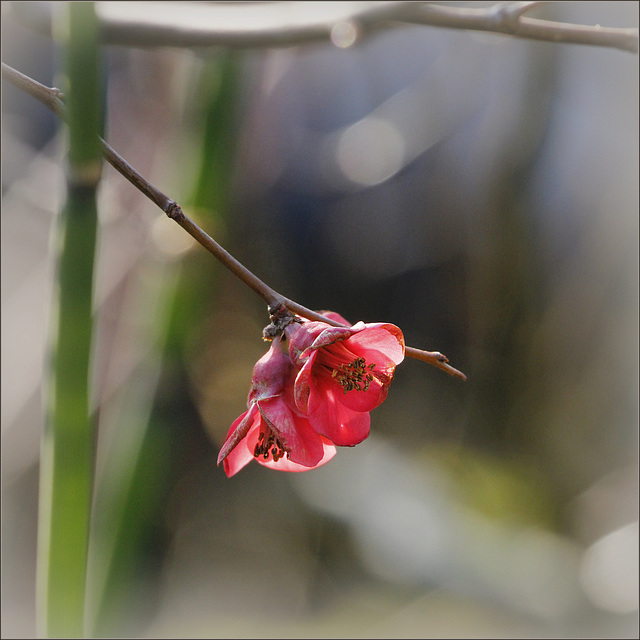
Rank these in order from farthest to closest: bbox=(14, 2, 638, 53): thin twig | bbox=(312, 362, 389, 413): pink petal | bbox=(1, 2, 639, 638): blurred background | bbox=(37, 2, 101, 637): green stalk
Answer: bbox=(1, 2, 639, 638): blurred background → bbox=(14, 2, 638, 53): thin twig → bbox=(312, 362, 389, 413): pink petal → bbox=(37, 2, 101, 637): green stalk

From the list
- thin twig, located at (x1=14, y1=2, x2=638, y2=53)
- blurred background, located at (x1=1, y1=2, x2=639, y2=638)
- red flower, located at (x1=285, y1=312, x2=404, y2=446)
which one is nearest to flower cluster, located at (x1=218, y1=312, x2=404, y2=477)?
red flower, located at (x1=285, y1=312, x2=404, y2=446)

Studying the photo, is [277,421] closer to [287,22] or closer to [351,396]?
[351,396]

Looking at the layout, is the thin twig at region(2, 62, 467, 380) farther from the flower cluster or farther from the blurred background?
the blurred background

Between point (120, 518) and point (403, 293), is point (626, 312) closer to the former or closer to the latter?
point (403, 293)

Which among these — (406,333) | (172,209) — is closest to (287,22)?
(172,209)

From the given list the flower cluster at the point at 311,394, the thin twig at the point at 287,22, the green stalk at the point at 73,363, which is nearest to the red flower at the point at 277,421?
the flower cluster at the point at 311,394

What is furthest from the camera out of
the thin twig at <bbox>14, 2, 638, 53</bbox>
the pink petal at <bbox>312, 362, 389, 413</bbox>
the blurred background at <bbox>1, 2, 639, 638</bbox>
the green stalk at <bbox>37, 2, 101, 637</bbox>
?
the blurred background at <bbox>1, 2, 639, 638</bbox>
